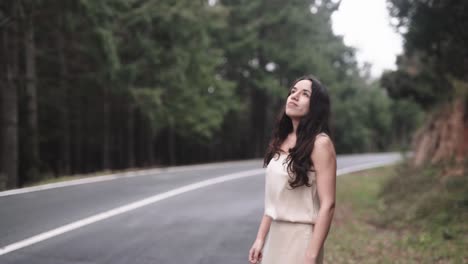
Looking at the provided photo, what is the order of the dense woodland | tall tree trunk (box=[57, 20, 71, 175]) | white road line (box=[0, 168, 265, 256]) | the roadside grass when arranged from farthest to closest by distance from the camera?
tall tree trunk (box=[57, 20, 71, 175]) < the dense woodland < the roadside grass < white road line (box=[0, 168, 265, 256])

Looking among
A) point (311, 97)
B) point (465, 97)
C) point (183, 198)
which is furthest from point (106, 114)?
point (311, 97)

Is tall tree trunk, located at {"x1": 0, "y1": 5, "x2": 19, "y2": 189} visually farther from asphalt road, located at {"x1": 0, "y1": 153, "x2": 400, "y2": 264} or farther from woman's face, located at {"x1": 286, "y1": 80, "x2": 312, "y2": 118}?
woman's face, located at {"x1": 286, "y1": 80, "x2": 312, "y2": 118}

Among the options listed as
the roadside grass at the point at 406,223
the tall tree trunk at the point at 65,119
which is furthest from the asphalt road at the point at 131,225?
the tall tree trunk at the point at 65,119

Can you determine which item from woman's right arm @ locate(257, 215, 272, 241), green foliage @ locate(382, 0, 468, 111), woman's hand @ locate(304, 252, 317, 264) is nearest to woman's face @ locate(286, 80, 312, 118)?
woman's right arm @ locate(257, 215, 272, 241)

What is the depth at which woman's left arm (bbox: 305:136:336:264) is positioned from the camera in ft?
9.89

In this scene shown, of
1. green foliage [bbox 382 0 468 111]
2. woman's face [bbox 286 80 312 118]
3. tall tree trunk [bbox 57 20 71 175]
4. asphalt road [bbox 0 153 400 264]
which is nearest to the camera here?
woman's face [bbox 286 80 312 118]

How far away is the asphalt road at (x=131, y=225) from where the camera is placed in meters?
6.21

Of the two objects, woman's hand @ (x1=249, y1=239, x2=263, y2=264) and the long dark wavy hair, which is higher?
the long dark wavy hair

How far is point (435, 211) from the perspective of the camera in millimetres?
9852

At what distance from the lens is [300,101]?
10.6ft

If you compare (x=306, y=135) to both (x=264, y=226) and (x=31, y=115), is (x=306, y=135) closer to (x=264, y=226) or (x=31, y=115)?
(x=264, y=226)

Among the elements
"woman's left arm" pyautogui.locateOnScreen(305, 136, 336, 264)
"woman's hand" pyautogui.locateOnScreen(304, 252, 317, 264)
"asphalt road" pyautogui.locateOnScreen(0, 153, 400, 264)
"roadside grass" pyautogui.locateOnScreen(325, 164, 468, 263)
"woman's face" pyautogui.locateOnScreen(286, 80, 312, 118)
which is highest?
"woman's face" pyautogui.locateOnScreen(286, 80, 312, 118)

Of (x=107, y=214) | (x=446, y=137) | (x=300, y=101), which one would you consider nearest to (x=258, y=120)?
(x=446, y=137)

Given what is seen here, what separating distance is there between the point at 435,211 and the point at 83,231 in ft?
21.5
